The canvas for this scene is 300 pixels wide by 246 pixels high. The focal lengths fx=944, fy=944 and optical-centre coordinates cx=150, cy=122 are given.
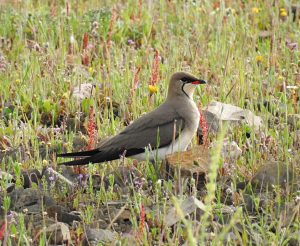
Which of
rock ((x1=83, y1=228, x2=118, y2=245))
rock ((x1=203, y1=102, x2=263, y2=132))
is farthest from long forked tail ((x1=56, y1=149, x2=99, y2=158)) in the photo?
rock ((x1=203, y1=102, x2=263, y2=132))

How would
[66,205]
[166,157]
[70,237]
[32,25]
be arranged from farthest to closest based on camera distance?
[32,25]
[166,157]
[66,205]
[70,237]

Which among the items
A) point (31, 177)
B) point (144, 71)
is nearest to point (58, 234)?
point (31, 177)

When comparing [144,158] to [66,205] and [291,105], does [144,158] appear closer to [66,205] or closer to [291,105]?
[66,205]

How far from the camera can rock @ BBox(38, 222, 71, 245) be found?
4.93m

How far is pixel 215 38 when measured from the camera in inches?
360

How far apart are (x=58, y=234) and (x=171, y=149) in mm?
1457

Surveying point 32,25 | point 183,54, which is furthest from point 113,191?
point 32,25

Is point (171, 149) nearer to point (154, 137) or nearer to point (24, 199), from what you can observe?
point (154, 137)

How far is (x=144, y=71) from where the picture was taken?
8250 mm

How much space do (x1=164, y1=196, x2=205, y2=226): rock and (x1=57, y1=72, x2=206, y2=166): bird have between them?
0.72 metres

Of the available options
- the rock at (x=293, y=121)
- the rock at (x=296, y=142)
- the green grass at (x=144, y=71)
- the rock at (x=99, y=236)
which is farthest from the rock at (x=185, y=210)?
the rock at (x=293, y=121)

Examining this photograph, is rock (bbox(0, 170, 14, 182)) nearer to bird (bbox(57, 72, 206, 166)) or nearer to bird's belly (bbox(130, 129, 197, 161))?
bird (bbox(57, 72, 206, 166))

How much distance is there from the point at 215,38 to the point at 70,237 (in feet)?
14.8

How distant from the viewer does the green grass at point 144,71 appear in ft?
18.4
